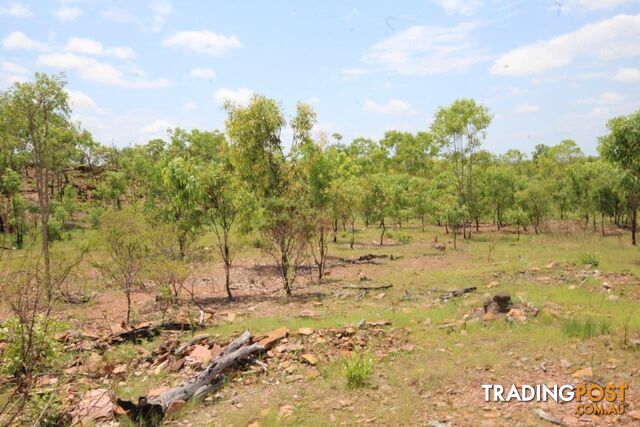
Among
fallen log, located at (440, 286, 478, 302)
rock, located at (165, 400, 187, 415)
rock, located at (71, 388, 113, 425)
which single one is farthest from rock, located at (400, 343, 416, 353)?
rock, located at (71, 388, 113, 425)

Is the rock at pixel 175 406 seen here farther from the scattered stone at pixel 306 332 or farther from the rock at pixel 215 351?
the scattered stone at pixel 306 332

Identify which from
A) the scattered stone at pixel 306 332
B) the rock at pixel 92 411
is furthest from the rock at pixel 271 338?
the rock at pixel 92 411

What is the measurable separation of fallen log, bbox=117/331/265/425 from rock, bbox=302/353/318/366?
2.96 ft

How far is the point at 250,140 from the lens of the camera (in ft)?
58.3

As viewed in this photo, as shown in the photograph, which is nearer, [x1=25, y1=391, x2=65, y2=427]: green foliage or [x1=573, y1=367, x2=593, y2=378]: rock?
[x1=25, y1=391, x2=65, y2=427]: green foliage

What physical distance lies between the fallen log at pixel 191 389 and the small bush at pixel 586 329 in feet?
19.4

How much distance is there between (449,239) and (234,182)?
75.1 ft

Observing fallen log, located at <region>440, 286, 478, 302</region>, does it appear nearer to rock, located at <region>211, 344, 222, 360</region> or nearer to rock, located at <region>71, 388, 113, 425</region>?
rock, located at <region>211, 344, 222, 360</region>

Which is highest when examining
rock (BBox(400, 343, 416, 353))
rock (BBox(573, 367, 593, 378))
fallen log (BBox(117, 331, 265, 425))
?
rock (BBox(573, 367, 593, 378))

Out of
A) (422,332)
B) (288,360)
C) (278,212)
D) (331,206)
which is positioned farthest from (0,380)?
(331,206)

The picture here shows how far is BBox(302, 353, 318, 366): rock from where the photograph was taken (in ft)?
25.6

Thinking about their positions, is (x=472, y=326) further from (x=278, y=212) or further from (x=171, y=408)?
Result: (x=278, y=212)

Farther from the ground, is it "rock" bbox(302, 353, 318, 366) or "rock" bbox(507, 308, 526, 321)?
"rock" bbox(507, 308, 526, 321)
